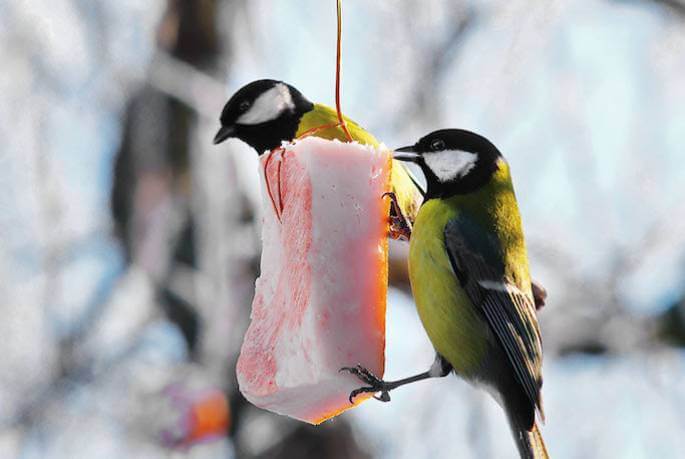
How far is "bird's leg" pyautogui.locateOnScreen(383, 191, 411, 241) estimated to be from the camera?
318cm

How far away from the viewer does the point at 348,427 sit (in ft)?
22.5

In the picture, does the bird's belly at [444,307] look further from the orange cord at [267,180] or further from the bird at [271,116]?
the bird at [271,116]

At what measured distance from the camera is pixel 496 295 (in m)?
3.03

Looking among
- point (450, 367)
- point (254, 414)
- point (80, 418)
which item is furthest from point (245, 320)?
point (450, 367)

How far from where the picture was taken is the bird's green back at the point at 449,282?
3066 mm

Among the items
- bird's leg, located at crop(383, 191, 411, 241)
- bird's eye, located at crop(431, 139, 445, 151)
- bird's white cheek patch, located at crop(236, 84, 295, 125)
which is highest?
bird's eye, located at crop(431, 139, 445, 151)

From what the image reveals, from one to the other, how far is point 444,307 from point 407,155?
0.41 meters

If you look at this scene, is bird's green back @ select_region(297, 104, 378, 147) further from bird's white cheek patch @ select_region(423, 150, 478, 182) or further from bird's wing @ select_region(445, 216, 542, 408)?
bird's wing @ select_region(445, 216, 542, 408)

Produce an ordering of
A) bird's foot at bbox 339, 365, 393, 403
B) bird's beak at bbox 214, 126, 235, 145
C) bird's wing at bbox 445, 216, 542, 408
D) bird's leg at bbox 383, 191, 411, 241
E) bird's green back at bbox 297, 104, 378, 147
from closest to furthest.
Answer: bird's foot at bbox 339, 365, 393, 403 < bird's wing at bbox 445, 216, 542, 408 < bird's leg at bbox 383, 191, 411, 241 < bird's green back at bbox 297, 104, 378, 147 < bird's beak at bbox 214, 126, 235, 145

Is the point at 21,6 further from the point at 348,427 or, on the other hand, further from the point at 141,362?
the point at 348,427

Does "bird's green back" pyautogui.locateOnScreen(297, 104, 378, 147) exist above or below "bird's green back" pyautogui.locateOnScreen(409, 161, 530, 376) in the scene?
above

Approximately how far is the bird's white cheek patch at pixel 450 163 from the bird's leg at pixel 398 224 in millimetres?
153

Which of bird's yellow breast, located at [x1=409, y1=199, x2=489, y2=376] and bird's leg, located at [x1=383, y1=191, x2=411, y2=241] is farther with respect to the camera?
bird's leg, located at [x1=383, y1=191, x2=411, y2=241]

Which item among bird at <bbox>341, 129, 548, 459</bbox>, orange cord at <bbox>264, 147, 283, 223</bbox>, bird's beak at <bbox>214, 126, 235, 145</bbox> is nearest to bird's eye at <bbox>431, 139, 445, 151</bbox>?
bird at <bbox>341, 129, 548, 459</bbox>
